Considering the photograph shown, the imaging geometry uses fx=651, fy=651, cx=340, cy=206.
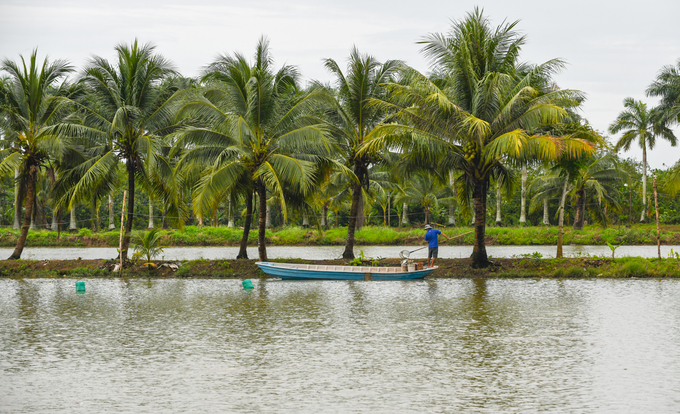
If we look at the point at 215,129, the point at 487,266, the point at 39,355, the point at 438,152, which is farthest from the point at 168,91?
the point at 39,355

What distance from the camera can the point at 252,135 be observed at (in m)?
23.9

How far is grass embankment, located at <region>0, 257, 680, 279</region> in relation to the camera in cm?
2288

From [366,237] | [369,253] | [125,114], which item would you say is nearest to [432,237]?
[125,114]

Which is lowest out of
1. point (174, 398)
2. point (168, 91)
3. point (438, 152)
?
point (174, 398)

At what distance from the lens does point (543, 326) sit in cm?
1360

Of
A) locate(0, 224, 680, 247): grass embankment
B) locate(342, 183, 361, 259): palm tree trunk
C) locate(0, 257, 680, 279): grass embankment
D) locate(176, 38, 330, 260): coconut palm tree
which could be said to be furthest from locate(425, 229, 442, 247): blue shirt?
locate(0, 224, 680, 247): grass embankment

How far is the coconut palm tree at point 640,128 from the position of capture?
53.0 meters

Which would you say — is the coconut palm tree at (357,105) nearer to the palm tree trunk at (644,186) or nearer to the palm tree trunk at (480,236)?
the palm tree trunk at (480,236)

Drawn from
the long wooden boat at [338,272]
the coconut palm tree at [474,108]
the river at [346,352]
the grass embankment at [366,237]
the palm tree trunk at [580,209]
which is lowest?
the river at [346,352]

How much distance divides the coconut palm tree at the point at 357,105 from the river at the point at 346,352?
902cm

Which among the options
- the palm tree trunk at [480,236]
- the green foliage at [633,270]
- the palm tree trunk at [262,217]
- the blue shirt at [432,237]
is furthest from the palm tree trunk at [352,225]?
the green foliage at [633,270]

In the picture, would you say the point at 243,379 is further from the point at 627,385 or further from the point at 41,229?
the point at 41,229

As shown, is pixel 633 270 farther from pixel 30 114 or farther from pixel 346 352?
pixel 30 114

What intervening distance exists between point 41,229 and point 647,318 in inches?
1865
